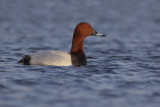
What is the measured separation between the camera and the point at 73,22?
19344mm

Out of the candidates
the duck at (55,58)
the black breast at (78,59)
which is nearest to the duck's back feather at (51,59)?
the duck at (55,58)

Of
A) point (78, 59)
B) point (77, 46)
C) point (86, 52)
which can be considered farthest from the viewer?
point (86, 52)

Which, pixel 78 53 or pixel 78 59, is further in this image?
pixel 78 53

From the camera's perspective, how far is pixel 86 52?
13.1 meters

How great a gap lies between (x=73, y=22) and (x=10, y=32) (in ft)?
12.9

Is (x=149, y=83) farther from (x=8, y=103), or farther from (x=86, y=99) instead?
(x=8, y=103)

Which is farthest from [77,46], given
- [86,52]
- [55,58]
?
[86,52]

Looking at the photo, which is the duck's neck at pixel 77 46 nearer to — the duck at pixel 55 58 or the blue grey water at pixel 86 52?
the duck at pixel 55 58

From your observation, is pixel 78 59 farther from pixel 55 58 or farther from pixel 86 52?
pixel 86 52

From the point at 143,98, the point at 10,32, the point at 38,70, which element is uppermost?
the point at 10,32

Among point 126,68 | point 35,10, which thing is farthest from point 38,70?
point 35,10

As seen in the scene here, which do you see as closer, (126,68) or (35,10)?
(126,68)

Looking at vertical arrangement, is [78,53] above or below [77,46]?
below

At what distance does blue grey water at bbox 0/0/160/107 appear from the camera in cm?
707
